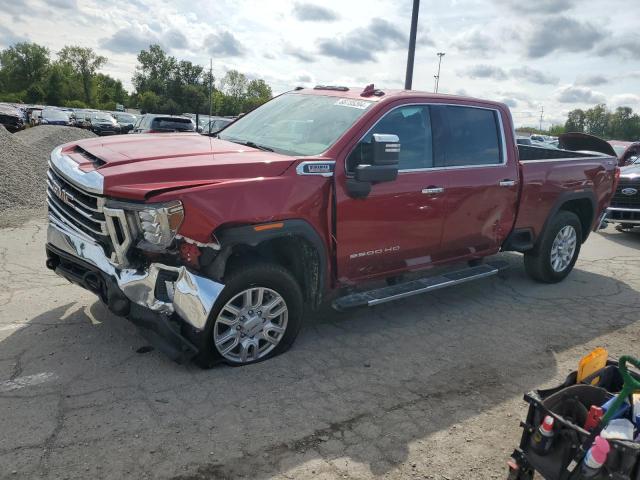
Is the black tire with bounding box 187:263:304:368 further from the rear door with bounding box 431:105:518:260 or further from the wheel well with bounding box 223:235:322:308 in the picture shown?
the rear door with bounding box 431:105:518:260

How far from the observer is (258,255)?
391cm

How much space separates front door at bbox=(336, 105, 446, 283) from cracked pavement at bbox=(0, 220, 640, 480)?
65 cm

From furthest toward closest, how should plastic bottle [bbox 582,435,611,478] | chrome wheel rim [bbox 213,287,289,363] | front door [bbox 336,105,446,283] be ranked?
front door [bbox 336,105,446,283] < chrome wheel rim [bbox 213,287,289,363] < plastic bottle [bbox 582,435,611,478]

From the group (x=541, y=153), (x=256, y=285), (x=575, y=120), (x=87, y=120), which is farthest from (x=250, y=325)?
(x=575, y=120)

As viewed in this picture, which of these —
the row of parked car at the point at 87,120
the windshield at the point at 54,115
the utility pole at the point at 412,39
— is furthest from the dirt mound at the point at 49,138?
the windshield at the point at 54,115

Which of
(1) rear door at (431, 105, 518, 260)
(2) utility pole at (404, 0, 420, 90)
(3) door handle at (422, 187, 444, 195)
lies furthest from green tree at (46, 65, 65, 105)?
(3) door handle at (422, 187, 444, 195)

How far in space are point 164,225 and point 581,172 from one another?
16.3ft

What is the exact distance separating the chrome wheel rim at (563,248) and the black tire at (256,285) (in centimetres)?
367

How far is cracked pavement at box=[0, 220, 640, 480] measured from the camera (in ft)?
→ 9.43

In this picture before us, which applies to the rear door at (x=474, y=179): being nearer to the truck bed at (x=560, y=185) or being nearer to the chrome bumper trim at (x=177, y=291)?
the truck bed at (x=560, y=185)

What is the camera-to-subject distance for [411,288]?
4.67m

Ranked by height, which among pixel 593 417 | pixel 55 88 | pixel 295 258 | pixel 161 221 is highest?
pixel 55 88

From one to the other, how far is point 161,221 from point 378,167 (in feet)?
5.27

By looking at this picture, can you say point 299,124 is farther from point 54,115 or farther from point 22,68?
point 22,68
